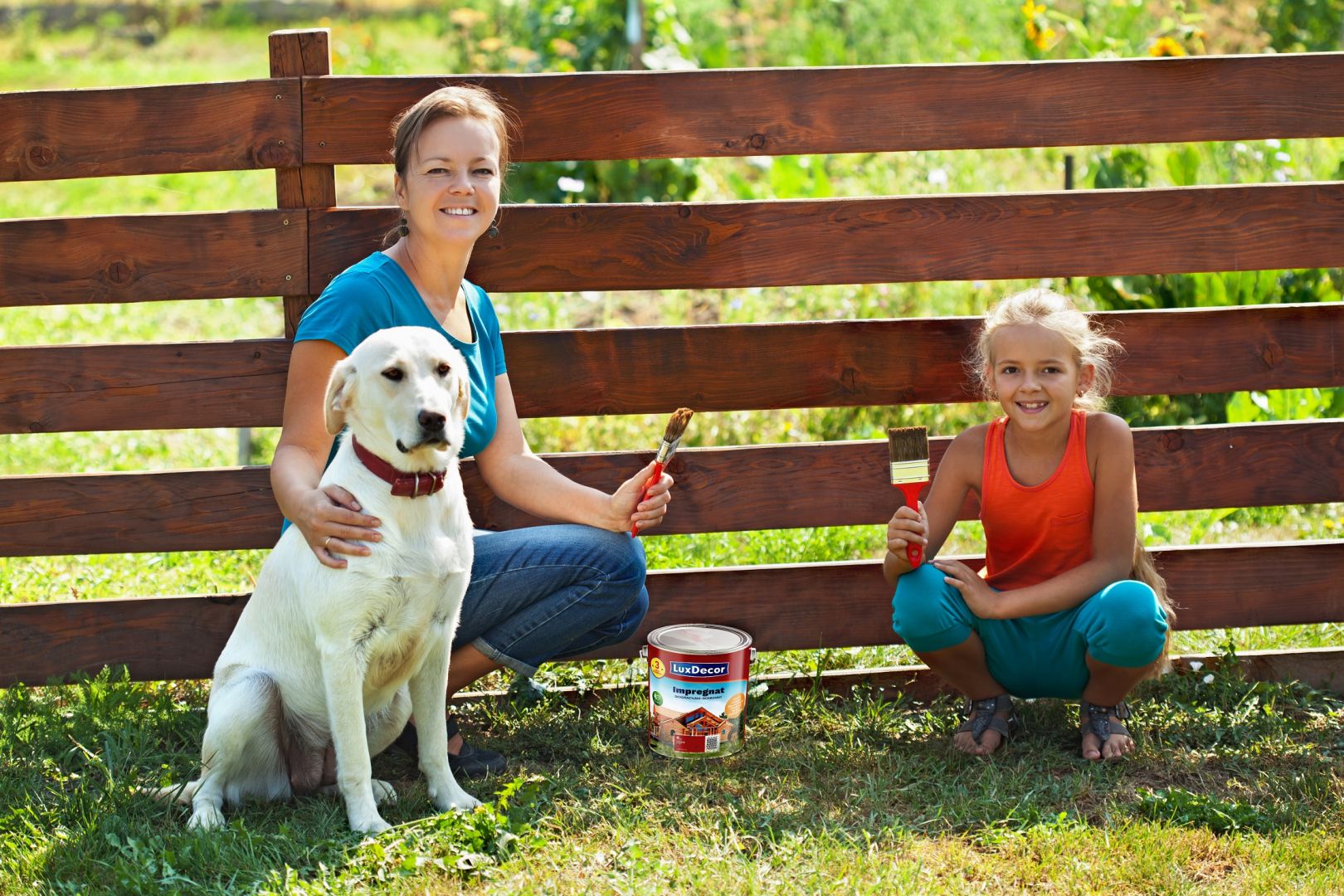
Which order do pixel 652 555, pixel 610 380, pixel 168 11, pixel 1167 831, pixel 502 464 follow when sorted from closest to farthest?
pixel 1167 831 < pixel 502 464 < pixel 610 380 < pixel 652 555 < pixel 168 11

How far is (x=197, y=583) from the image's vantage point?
15.8ft

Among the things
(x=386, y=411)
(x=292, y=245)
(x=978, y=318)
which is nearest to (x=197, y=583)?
(x=292, y=245)

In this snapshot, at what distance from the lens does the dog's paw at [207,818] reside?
3133 millimetres

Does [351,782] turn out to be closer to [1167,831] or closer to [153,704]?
[153,704]

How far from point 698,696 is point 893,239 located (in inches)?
60.6

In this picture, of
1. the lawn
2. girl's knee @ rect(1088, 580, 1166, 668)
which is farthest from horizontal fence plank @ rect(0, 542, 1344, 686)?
girl's knee @ rect(1088, 580, 1166, 668)

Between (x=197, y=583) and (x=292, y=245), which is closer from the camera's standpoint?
(x=292, y=245)

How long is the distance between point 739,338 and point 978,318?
0.79 metres

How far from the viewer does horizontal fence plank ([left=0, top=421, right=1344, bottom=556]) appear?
12.8ft

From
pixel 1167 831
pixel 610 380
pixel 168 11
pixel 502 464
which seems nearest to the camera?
pixel 1167 831

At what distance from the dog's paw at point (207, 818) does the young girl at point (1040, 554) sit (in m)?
1.90

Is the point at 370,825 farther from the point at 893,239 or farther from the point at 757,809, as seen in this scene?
the point at 893,239

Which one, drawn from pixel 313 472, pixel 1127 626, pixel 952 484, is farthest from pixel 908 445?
pixel 313 472

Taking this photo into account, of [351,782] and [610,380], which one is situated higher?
[610,380]
